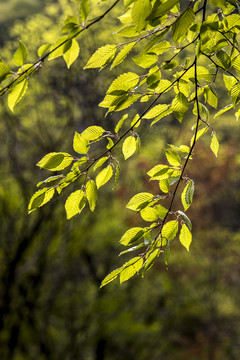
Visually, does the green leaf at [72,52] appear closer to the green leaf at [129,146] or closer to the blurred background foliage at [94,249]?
the green leaf at [129,146]

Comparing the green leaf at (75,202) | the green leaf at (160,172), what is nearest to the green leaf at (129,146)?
the green leaf at (160,172)

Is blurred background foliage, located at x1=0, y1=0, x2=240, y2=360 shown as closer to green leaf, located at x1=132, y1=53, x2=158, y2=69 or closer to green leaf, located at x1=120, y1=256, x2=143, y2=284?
green leaf, located at x1=120, y1=256, x2=143, y2=284

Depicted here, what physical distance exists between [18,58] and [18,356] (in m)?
7.45

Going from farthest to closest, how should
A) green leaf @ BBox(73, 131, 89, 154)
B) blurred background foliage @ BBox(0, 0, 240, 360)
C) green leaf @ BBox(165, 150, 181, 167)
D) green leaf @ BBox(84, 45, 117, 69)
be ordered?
blurred background foliage @ BBox(0, 0, 240, 360) → green leaf @ BBox(165, 150, 181, 167) → green leaf @ BBox(73, 131, 89, 154) → green leaf @ BBox(84, 45, 117, 69)

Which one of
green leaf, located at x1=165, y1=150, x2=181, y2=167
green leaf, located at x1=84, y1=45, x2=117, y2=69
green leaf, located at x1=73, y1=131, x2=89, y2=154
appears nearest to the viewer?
green leaf, located at x1=84, y1=45, x2=117, y2=69

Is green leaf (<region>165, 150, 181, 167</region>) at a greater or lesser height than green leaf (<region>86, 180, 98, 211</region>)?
lesser

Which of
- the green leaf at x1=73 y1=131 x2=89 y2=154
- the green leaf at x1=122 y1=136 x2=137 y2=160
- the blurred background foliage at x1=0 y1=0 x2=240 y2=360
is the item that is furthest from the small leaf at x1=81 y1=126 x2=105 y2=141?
the blurred background foliage at x1=0 y1=0 x2=240 y2=360

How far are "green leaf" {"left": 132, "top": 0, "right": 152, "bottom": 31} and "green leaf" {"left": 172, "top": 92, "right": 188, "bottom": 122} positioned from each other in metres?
0.30

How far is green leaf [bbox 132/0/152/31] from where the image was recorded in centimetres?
90

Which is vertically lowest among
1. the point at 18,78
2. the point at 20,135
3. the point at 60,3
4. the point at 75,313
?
the point at 75,313

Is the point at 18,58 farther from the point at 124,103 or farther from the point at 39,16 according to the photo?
the point at 39,16

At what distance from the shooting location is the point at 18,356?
7.33 metres

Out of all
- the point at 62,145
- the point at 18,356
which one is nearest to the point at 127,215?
the point at 62,145

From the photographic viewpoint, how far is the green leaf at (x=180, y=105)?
1.18m
